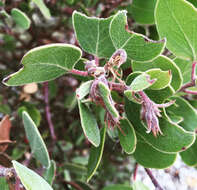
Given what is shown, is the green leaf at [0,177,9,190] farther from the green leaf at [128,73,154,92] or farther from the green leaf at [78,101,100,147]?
the green leaf at [128,73,154,92]

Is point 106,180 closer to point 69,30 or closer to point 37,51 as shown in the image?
point 69,30

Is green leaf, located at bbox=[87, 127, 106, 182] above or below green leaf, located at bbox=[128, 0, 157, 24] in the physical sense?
below

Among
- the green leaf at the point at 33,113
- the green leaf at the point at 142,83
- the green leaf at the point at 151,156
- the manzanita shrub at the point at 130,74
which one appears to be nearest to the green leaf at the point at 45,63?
the manzanita shrub at the point at 130,74

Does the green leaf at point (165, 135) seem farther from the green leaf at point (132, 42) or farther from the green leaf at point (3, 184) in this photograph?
the green leaf at point (3, 184)

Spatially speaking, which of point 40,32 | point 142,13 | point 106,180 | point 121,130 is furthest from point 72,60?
point 106,180

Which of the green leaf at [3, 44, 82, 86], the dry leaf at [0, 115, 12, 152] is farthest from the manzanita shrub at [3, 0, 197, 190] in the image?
the dry leaf at [0, 115, 12, 152]
